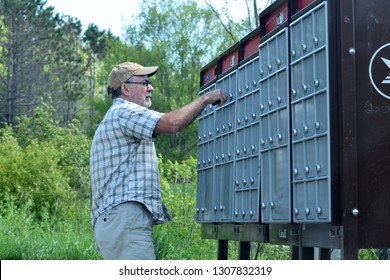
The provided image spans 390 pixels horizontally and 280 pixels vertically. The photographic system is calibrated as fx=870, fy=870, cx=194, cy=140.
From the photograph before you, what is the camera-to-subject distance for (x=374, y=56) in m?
4.91

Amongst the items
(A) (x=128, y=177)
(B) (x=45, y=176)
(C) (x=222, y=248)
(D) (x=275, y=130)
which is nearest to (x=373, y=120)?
(D) (x=275, y=130)

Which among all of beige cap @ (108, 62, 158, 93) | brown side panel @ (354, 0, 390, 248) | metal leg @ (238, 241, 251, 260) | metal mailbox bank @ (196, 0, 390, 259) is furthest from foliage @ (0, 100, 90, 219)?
brown side panel @ (354, 0, 390, 248)

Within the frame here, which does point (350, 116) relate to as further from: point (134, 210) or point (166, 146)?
point (166, 146)

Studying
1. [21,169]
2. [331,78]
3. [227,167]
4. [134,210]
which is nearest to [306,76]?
[331,78]

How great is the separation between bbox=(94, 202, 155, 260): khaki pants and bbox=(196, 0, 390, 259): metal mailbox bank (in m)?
0.83

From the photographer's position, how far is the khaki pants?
5473mm

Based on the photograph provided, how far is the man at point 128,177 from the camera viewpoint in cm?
550

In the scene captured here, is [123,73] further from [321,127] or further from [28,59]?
[28,59]

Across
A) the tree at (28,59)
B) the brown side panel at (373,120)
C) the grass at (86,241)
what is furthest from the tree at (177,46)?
the brown side panel at (373,120)

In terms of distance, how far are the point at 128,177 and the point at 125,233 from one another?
38 cm

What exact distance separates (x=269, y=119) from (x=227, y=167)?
3.95 feet

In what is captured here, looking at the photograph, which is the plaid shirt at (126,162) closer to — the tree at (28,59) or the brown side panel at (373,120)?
the brown side panel at (373,120)

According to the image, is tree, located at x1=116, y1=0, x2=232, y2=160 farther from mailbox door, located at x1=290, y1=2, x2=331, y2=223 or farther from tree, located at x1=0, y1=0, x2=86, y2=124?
mailbox door, located at x1=290, y1=2, x2=331, y2=223

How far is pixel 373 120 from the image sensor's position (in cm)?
488
